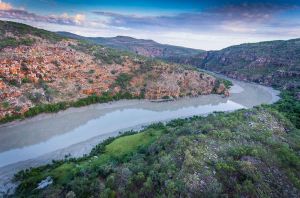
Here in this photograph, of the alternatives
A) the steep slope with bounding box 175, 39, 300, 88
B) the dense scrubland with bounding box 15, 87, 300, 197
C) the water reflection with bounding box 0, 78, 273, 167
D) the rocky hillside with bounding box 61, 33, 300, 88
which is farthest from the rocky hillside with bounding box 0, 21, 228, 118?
the rocky hillside with bounding box 61, 33, 300, 88

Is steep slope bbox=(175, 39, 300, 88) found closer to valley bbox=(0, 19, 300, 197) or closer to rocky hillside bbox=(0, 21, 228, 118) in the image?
valley bbox=(0, 19, 300, 197)

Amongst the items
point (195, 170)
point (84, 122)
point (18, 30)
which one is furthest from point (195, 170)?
point (18, 30)

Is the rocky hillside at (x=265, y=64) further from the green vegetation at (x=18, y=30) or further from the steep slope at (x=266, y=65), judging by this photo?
the green vegetation at (x=18, y=30)

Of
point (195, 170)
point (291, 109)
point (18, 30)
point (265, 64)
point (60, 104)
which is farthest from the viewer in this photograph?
point (265, 64)

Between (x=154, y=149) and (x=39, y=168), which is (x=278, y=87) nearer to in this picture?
(x=154, y=149)

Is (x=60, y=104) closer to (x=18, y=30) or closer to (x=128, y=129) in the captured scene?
(x=128, y=129)

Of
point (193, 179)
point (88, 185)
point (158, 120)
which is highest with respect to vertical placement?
point (193, 179)

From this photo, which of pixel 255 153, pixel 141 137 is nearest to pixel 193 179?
pixel 255 153
